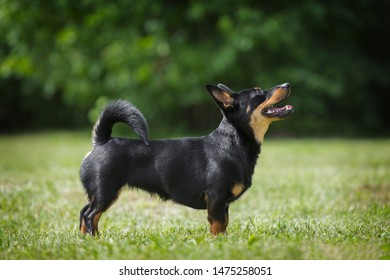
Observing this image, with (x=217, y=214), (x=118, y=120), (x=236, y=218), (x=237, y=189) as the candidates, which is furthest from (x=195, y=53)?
(x=217, y=214)

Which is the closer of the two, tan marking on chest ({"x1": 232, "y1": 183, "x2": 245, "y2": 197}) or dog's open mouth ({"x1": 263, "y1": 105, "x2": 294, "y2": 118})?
tan marking on chest ({"x1": 232, "y1": 183, "x2": 245, "y2": 197})

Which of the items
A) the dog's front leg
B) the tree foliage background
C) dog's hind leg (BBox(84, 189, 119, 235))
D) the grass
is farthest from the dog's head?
the tree foliage background

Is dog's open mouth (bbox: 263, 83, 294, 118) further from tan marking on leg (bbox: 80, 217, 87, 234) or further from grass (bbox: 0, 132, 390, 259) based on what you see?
tan marking on leg (bbox: 80, 217, 87, 234)

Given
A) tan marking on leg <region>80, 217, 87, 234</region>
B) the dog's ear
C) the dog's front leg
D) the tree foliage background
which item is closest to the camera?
the dog's front leg

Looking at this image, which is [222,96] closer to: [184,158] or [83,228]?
[184,158]

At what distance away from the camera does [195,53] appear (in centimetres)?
1653

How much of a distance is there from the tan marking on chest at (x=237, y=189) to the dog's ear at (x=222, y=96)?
0.66 metres

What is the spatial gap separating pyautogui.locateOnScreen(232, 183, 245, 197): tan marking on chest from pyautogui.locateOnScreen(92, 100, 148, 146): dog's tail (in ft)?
2.73

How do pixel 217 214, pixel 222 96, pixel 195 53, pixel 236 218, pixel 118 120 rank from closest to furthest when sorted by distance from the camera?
pixel 217 214 < pixel 222 96 < pixel 118 120 < pixel 236 218 < pixel 195 53

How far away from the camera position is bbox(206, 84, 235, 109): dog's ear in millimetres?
4527

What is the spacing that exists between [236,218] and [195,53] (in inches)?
439

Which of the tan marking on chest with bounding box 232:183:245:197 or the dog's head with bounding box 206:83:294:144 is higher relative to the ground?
the dog's head with bounding box 206:83:294:144

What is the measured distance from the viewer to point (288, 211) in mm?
6277
